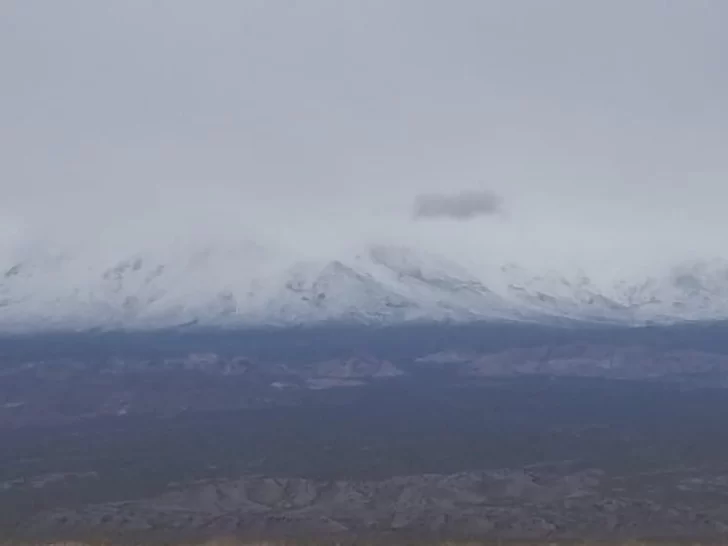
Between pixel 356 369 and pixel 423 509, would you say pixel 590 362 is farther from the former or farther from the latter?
pixel 423 509

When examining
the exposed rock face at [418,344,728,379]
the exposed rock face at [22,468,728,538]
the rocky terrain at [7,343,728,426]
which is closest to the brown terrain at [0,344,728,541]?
the exposed rock face at [22,468,728,538]

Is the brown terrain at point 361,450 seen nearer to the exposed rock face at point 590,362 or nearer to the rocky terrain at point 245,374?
the rocky terrain at point 245,374

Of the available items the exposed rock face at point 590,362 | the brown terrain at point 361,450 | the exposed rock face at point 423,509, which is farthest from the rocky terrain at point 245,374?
the exposed rock face at point 423,509

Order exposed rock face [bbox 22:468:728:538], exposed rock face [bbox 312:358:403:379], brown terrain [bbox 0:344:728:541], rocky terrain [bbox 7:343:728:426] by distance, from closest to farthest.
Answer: exposed rock face [bbox 22:468:728:538] < brown terrain [bbox 0:344:728:541] < rocky terrain [bbox 7:343:728:426] < exposed rock face [bbox 312:358:403:379]

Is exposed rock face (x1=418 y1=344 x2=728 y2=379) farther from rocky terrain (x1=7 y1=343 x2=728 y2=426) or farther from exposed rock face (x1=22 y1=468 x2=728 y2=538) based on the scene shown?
exposed rock face (x1=22 y1=468 x2=728 y2=538)

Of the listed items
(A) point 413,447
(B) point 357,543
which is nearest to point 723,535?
(B) point 357,543

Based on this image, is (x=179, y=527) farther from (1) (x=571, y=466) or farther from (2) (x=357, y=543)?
(1) (x=571, y=466)

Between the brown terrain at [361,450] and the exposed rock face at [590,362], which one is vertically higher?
the brown terrain at [361,450]

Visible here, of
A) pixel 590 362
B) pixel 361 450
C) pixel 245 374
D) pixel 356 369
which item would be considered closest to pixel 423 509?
pixel 361 450

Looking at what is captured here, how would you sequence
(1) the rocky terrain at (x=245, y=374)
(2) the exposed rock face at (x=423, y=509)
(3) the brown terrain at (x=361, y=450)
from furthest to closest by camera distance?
(1) the rocky terrain at (x=245, y=374)
(3) the brown terrain at (x=361, y=450)
(2) the exposed rock face at (x=423, y=509)
